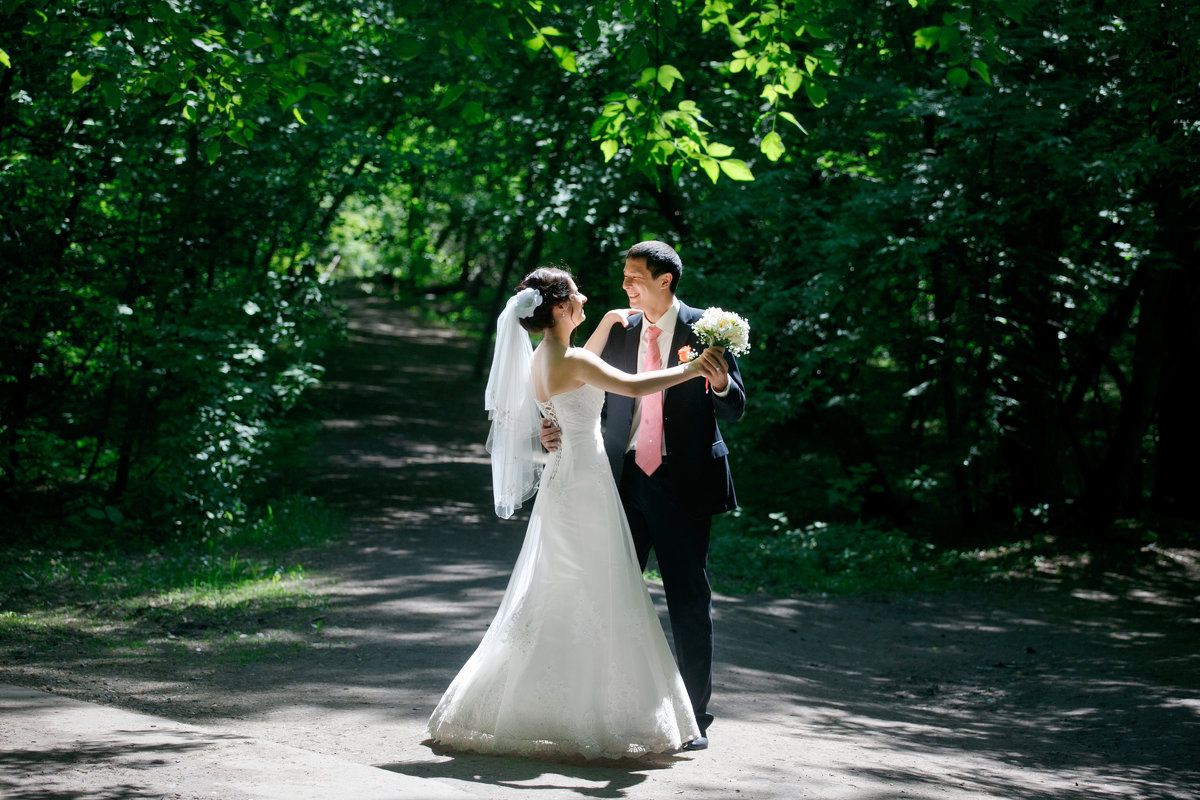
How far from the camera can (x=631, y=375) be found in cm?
455

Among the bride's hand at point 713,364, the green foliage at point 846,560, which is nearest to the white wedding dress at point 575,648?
the bride's hand at point 713,364

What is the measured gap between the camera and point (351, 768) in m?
3.85

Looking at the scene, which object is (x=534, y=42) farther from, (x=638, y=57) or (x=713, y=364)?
(x=713, y=364)

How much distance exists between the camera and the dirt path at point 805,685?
439 centimetres

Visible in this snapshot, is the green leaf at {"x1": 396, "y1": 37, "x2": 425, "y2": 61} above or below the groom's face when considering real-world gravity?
above

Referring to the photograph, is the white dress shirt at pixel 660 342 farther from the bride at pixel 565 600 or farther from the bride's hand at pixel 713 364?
the bride's hand at pixel 713 364

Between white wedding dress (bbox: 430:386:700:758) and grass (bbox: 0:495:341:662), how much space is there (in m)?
2.37

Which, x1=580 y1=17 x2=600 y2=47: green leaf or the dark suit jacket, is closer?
the dark suit jacket

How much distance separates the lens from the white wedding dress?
4.30 m

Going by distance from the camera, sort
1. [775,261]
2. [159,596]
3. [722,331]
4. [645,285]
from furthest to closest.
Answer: [775,261] < [159,596] < [645,285] < [722,331]

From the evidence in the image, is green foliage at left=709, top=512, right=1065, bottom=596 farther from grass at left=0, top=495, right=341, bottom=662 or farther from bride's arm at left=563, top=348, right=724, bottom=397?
bride's arm at left=563, top=348, right=724, bottom=397

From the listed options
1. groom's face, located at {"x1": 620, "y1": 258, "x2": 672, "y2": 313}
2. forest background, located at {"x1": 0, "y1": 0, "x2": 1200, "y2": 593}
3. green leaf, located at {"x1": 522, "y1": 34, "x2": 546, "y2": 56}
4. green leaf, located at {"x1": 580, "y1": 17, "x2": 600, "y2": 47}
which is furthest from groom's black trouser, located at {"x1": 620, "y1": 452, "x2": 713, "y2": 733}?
forest background, located at {"x1": 0, "y1": 0, "x2": 1200, "y2": 593}

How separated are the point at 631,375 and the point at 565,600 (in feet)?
3.38

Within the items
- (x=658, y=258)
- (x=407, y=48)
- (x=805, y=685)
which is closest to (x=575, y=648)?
(x=658, y=258)
